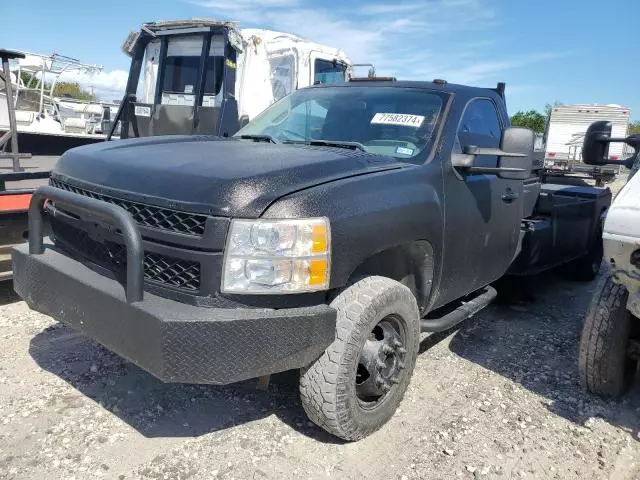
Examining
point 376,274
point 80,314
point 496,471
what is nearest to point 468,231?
point 376,274

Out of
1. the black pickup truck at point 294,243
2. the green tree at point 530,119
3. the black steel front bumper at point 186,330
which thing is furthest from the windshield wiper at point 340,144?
the green tree at point 530,119

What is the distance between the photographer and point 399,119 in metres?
3.57

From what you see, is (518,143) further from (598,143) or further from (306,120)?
(306,120)

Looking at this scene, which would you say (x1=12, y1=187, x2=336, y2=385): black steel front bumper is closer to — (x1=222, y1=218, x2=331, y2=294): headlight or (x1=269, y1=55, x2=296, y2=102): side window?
(x1=222, y1=218, x2=331, y2=294): headlight

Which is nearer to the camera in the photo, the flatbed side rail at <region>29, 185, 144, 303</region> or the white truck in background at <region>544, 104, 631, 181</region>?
the flatbed side rail at <region>29, 185, 144, 303</region>

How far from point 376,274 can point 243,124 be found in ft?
7.36

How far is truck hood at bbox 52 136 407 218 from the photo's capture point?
2396 mm

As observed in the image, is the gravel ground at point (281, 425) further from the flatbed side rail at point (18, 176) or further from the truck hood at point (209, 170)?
the truck hood at point (209, 170)

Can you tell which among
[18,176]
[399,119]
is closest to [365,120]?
[399,119]

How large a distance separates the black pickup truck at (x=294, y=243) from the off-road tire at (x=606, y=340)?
75 centimetres

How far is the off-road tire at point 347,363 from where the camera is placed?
2652 millimetres

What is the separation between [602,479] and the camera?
2.80 metres

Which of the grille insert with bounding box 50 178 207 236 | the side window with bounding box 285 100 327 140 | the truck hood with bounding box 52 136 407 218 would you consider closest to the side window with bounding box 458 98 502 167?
the truck hood with bounding box 52 136 407 218

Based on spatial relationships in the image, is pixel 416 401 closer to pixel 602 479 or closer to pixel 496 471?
pixel 496 471
